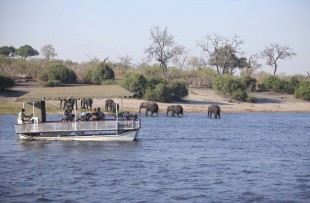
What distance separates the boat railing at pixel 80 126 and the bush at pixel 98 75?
41030 mm

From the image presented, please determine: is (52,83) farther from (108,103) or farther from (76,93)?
(76,93)

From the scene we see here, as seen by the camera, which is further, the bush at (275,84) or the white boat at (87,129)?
the bush at (275,84)

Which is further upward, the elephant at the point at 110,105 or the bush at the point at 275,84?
the bush at the point at 275,84

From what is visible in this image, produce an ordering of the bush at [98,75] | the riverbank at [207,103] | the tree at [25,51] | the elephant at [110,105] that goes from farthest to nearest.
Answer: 1. the tree at [25,51]
2. the bush at [98,75]
3. the riverbank at [207,103]
4. the elephant at [110,105]

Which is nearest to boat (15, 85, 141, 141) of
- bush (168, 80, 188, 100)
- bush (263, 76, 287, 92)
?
bush (168, 80, 188, 100)

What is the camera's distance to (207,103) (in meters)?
68.3

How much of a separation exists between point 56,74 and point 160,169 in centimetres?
4844

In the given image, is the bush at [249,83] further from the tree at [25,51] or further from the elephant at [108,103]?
the tree at [25,51]

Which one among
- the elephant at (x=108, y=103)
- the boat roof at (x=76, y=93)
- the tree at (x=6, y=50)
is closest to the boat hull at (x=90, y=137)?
the boat roof at (x=76, y=93)

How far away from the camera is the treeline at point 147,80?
67562 millimetres

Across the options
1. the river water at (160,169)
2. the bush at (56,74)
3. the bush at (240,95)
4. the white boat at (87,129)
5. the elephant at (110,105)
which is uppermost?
the bush at (56,74)

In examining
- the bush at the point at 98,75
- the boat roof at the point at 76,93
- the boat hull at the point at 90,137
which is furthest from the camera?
the bush at the point at 98,75

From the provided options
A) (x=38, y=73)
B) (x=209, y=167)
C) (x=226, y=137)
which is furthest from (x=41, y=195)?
(x=38, y=73)

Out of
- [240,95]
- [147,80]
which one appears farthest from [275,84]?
[147,80]
